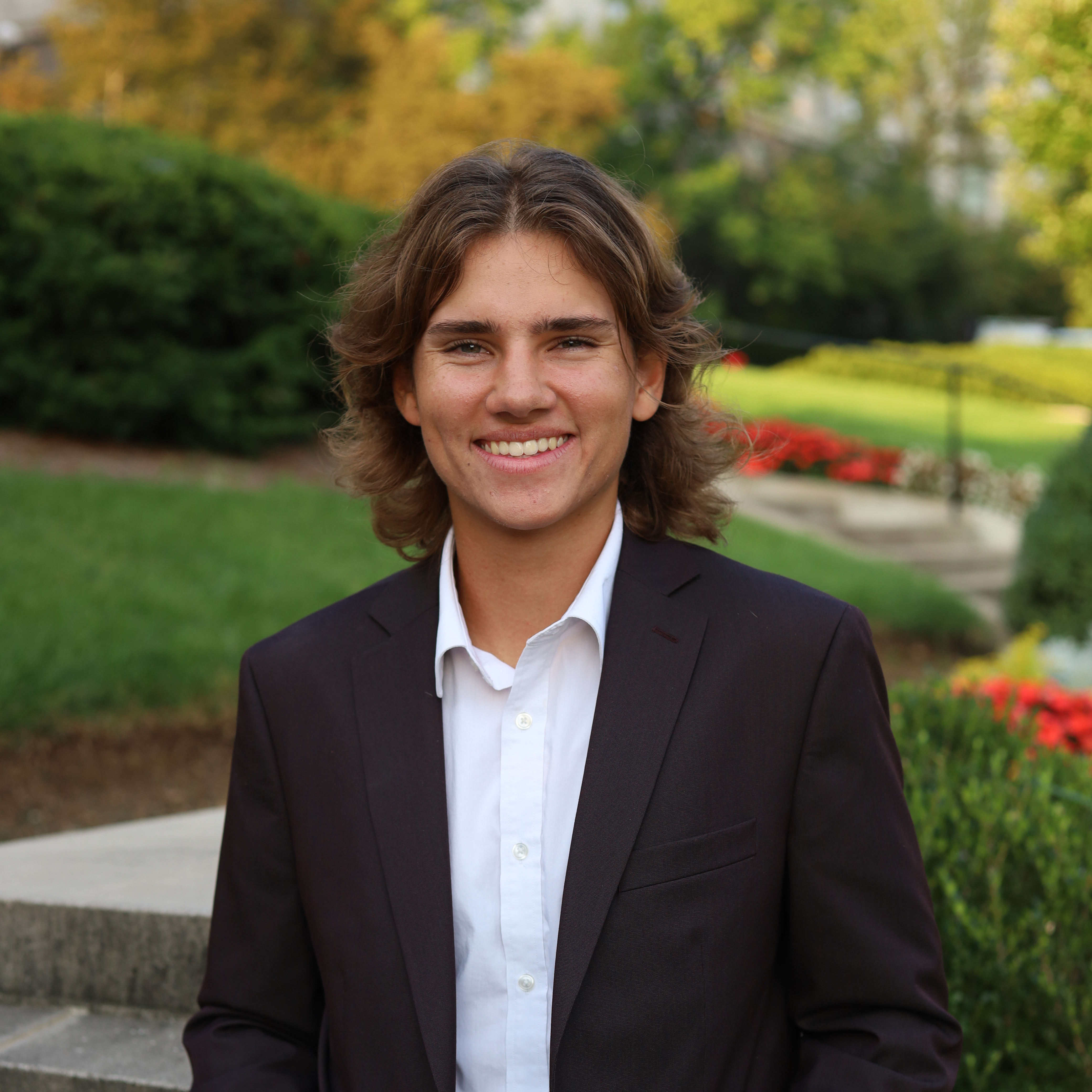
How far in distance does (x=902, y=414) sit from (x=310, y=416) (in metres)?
10.8

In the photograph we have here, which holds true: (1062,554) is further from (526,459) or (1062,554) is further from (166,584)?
(526,459)

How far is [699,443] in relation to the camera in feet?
6.69

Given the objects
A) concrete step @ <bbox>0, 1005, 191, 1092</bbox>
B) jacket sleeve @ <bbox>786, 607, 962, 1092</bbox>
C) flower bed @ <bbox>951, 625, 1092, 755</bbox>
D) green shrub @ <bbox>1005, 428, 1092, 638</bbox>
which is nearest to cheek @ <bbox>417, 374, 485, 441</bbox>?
jacket sleeve @ <bbox>786, 607, 962, 1092</bbox>

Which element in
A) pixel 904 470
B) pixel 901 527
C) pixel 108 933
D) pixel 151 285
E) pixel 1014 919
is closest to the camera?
pixel 1014 919

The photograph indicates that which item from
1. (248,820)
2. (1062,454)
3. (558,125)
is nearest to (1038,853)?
(248,820)

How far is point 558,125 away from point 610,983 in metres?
17.9

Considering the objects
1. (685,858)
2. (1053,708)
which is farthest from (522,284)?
(1053,708)

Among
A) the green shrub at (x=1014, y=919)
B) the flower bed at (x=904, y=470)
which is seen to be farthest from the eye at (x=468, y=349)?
the flower bed at (x=904, y=470)

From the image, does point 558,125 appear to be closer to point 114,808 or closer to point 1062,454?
point 1062,454

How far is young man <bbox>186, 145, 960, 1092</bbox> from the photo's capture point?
1.57 m

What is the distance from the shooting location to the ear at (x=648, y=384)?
6.22 feet

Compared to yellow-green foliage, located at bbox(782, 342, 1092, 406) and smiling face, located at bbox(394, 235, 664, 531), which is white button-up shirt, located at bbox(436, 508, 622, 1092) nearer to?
smiling face, located at bbox(394, 235, 664, 531)

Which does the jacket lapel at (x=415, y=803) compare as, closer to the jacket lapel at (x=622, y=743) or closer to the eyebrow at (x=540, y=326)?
the jacket lapel at (x=622, y=743)

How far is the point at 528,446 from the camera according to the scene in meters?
1.71
